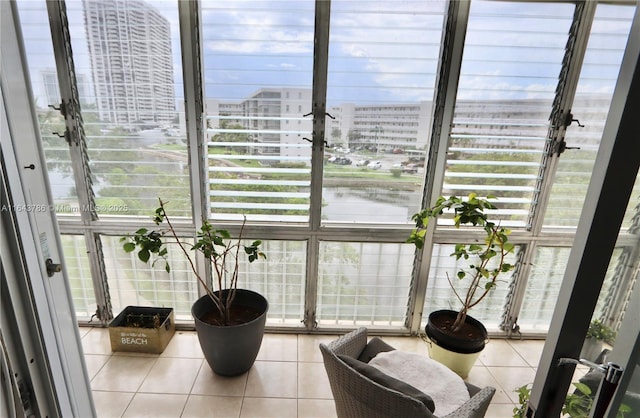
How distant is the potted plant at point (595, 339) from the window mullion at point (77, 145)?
2.80 m

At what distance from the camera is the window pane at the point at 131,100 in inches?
78.5

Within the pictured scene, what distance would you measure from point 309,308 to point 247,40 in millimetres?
2018

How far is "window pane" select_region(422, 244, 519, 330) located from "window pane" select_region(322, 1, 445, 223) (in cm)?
48

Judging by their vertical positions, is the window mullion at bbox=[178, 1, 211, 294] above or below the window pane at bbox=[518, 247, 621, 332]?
above

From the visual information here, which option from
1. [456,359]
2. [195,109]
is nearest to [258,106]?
[195,109]

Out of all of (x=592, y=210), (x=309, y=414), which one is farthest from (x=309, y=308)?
(x=592, y=210)

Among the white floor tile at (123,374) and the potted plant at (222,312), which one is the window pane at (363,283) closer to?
the potted plant at (222,312)

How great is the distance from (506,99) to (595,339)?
1.88 m

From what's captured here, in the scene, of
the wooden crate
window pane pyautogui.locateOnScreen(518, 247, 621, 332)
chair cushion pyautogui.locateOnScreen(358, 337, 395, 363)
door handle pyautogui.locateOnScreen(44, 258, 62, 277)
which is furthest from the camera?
window pane pyautogui.locateOnScreen(518, 247, 621, 332)

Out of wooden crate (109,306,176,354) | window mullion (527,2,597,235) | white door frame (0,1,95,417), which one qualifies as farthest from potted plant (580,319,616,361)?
wooden crate (109,306,176,354)

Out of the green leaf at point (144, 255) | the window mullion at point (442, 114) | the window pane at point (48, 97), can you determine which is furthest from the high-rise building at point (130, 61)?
the window mullion at point (442, 114)

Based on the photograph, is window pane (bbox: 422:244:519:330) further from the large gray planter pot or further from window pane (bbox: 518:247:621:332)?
the large gray planter pot

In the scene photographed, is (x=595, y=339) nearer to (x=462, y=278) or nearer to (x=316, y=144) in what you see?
(x=462, y=278)

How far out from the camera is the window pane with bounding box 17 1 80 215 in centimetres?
196
